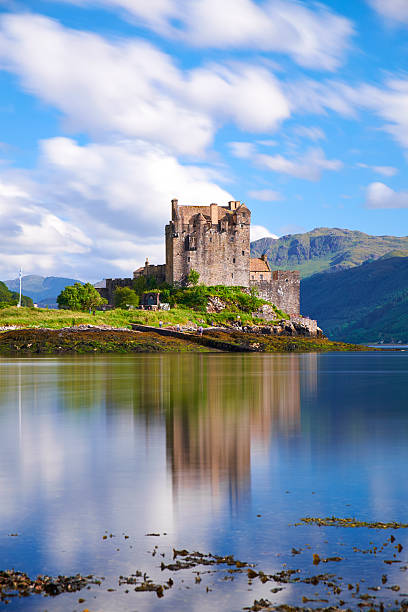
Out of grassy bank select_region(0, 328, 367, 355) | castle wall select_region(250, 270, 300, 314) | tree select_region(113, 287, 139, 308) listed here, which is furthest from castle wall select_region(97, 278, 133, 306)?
grassy bank select_region(0, 328, 367, 355)

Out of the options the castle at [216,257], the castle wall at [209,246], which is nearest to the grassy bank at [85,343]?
the castle wall at [209,246]

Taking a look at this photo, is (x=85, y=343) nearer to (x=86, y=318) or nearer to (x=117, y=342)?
(x=117, y=342)

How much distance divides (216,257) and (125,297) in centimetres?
1479

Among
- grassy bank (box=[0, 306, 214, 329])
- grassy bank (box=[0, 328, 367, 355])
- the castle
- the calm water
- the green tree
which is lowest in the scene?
the calm water

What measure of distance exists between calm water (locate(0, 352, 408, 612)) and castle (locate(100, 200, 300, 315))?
2968 inches

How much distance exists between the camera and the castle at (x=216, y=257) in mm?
96500

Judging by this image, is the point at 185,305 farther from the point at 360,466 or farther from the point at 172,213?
the point at 360,466

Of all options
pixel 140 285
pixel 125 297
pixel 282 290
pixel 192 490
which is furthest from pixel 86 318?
pixel 192 490

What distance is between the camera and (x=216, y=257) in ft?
321

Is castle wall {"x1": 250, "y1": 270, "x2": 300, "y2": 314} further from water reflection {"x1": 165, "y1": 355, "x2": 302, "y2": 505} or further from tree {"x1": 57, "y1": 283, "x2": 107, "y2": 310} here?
water reflection {"x1": 165, "y1": 355, "x2": 302, "y2": 505}

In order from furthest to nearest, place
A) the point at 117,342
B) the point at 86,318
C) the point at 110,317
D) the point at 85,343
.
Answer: the point at 110,317
the point at 86,318
the point at 117,342
the point at 85,343

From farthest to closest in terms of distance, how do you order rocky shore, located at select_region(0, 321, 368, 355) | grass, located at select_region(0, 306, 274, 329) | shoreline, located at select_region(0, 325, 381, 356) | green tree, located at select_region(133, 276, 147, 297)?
green tree, located at select_region(133, 276, 147, 297) → grass, located at select_region(0, 306, 274, 329) → rocky shore, located at select_region(0, 321, 368, 355) → shoreline, located at select_region(0, 325, 381, 356)

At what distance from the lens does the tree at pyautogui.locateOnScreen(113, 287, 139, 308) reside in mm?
92938

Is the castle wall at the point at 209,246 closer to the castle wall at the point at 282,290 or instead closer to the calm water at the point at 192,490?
the castle wall at the point at 282,290
